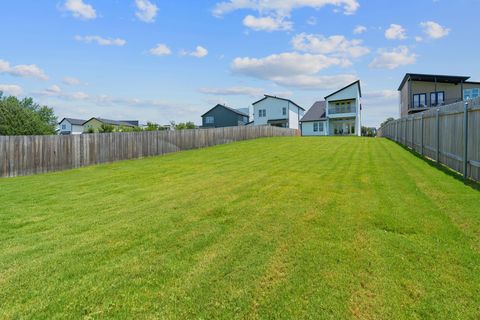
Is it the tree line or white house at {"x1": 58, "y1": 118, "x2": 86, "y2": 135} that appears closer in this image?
the tree line

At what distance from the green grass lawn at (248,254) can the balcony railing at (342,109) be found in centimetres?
3813

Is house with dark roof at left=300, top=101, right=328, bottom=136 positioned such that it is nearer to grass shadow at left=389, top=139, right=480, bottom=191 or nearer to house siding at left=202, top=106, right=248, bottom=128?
house siding at left=202, top=106, right=248, bottom=128

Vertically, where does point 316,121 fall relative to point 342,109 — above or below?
below

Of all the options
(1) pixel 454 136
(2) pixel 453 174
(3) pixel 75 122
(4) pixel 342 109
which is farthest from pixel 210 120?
(2) pixel 453 174

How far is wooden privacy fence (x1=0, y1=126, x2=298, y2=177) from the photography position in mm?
11375

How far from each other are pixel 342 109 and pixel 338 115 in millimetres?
1045

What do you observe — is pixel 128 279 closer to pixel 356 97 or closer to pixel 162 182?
pixel 162 182

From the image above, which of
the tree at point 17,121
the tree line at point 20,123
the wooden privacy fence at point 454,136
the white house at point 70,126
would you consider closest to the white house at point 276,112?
the tree line at point 20,123

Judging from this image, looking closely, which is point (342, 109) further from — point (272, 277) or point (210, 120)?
point (272, 277)

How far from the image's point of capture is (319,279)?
2.89m

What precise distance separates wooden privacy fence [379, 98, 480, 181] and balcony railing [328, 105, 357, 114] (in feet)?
102

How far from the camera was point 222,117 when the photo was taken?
2067 inches

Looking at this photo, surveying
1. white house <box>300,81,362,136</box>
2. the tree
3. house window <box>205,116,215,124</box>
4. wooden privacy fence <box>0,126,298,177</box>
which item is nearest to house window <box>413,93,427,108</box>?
white house <box>300,81,362,136</box>

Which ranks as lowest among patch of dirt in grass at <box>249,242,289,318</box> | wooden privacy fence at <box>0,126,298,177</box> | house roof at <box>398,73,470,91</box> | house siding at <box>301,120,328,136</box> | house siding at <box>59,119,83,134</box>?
patch of dirt in grass at <box>249,242,289,318</box>
